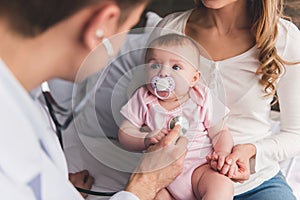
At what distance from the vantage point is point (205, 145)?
41.9 inches

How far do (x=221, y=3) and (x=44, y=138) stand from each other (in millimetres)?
552

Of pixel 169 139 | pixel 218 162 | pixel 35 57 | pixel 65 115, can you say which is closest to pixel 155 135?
pixel 169 139

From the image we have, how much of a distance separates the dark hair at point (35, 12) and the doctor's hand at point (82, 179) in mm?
643

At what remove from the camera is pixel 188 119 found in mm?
1050

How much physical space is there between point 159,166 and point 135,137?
79 mm

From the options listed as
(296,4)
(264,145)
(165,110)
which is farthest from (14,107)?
(296,4)

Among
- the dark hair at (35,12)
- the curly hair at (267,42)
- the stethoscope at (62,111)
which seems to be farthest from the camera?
the curly hair at (267,42)

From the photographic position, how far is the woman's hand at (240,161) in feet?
3.38

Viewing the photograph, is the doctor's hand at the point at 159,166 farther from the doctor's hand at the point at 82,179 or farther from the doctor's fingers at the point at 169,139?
the doctor's hand at the point at 82,179

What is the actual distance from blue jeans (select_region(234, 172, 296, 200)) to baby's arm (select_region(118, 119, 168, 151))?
0.26 metres

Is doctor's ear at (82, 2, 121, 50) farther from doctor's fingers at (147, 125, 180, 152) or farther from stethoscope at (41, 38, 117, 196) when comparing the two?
doctor's fingers at (147, 125, 180, 152)

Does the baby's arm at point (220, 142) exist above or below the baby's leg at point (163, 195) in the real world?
above

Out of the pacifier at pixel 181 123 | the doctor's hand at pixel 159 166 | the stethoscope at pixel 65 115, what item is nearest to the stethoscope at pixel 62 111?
the stethoscope at pixel 65 115

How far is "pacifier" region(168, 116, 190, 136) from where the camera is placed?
103 centimetres
